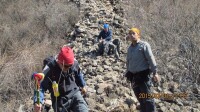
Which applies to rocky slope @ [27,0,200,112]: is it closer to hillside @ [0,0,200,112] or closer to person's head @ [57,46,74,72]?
hillside @ [0,0,200,112]

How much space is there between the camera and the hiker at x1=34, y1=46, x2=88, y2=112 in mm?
4047

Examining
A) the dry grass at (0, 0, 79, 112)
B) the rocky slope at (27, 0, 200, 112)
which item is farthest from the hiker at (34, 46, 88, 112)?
the dry grass at (0, 0, 79, 112)

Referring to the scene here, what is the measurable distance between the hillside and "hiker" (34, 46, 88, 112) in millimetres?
1913

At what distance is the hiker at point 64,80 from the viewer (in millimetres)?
4047

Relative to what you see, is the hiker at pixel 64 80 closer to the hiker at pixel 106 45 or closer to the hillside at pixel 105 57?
the hillside at pixel 105 57

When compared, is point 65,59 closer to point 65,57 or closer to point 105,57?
point 65,57

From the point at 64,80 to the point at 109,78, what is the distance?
442cm

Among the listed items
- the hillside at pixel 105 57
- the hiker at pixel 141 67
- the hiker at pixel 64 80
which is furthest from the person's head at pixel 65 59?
the hillside at pixel 105 57

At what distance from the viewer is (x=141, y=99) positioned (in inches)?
196

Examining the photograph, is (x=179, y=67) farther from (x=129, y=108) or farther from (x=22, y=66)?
(x=22, y=66)

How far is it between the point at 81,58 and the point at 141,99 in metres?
6.61

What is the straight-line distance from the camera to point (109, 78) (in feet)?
28.0

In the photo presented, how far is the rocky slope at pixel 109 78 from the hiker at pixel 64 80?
191cm

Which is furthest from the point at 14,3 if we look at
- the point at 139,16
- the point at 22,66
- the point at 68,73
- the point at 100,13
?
the point at 68,73
